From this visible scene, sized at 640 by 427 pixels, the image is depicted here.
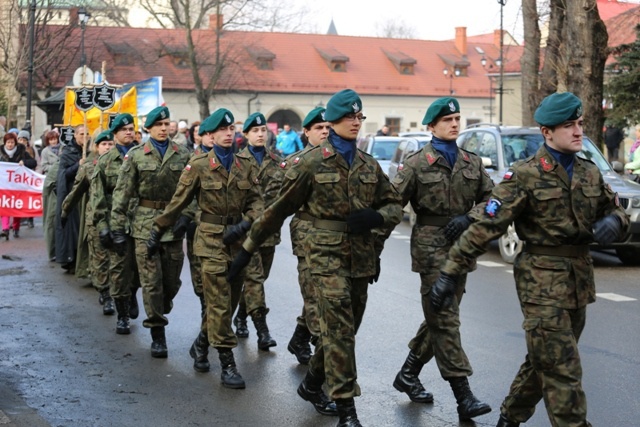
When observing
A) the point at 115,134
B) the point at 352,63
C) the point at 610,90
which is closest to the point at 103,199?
the point at 115,134

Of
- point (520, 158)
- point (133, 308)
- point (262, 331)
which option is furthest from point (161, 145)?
point (520, 158)

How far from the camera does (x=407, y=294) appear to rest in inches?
468

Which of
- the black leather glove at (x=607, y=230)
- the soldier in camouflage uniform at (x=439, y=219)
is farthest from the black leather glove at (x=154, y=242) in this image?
the black leather glove at (x=607, y=230)

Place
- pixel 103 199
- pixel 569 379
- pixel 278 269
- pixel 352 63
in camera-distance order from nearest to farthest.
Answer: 1. pixel 569 379
2. pixel 103 199
3. pixel 278 269
4. pixel 352 63

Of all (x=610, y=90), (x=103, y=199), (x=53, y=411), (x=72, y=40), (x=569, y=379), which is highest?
(x=72, y=40)

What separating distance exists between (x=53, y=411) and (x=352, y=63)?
6302cm

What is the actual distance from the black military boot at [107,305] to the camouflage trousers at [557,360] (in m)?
6.11

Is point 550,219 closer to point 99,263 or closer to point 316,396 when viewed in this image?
point 316,396

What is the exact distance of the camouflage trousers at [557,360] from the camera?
5223 mm

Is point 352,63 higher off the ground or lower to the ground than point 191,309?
higher

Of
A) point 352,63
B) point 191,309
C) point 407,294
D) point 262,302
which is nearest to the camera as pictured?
point 262,302

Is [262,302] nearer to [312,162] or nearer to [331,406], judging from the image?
[331,406]

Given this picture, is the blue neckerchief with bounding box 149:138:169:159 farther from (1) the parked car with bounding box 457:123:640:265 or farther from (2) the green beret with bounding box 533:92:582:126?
(1) the parked car with bounding box 457:123:640:265

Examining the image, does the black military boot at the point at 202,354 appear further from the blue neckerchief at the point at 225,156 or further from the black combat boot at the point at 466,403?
the black combat boot at the point at 466,403
